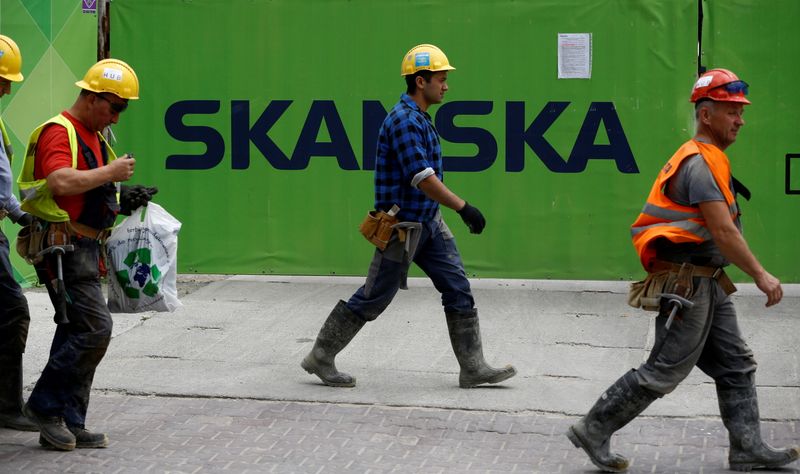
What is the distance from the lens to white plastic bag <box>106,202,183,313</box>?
20.4 ft

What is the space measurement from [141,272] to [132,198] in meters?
0.36

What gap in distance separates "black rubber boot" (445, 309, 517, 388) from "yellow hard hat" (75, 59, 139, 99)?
7.71 ft

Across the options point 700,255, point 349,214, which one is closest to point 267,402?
point 700,255

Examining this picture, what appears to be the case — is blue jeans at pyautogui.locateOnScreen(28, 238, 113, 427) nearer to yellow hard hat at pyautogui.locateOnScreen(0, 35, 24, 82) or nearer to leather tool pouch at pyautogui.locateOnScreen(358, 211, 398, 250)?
yellow hard hat at pyautogui.locateOnScreen(0, 35, 24, 82)

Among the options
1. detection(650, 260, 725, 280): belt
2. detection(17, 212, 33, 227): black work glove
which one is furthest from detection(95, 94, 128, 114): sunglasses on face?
detection(650, 260, 725, 280): belt

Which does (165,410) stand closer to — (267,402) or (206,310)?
(267,402)

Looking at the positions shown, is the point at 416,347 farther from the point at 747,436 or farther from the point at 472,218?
the point at 747,436

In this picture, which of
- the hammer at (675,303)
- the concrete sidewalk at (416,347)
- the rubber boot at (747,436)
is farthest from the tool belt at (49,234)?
the rubber boot at (747,436)

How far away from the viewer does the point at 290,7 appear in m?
10.6

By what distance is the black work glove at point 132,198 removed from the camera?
243 inches

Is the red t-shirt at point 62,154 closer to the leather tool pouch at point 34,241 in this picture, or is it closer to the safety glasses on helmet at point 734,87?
the leather tool pouch at point 34,241

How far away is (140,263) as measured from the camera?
6.20 meters

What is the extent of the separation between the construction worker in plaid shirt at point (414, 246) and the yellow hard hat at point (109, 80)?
1695 mm

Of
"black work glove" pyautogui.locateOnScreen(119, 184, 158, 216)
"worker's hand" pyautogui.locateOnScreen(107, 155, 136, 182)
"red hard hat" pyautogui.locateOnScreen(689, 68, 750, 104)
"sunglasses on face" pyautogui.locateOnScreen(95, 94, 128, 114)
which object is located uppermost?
"red hard hat" pyautogui.locateOnScreen(689, 68, 750, 104)
